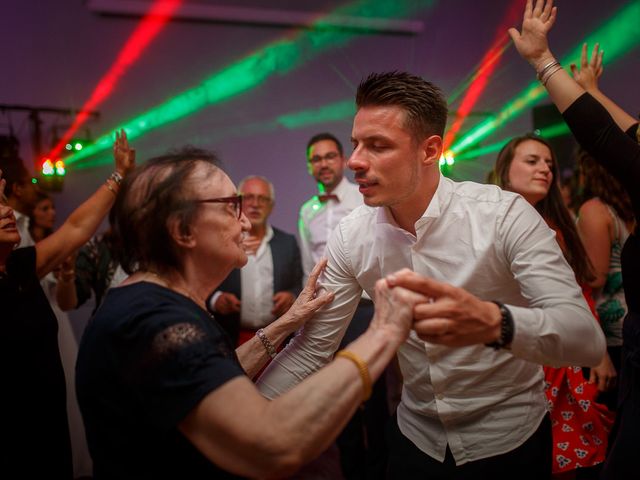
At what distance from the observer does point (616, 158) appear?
140 centimetres

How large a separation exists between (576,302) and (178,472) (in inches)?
36.2

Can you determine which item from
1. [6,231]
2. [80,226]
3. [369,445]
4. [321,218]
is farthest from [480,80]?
[6,231]

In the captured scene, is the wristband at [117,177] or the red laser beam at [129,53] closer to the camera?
the wristband at [117,177]

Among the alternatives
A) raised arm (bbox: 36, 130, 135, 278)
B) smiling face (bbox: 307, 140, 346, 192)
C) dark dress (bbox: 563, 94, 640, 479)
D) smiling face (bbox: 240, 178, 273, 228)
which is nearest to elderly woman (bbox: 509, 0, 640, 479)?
dark dress (bbox: 563, 94, 640, 479)

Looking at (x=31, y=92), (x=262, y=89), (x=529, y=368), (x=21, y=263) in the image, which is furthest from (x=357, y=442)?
(x=31, y=92)

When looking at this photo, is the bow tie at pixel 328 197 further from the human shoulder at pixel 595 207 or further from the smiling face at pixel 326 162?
the human shoulder at pixel 595 207

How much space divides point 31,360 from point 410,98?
1586 millimetres

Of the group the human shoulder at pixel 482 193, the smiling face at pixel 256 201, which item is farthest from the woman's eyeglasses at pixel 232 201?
the smiling face at pixel 256 201

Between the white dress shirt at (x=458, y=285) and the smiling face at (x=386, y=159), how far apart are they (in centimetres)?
11

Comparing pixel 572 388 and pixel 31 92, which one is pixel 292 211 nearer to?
pixel 31 92

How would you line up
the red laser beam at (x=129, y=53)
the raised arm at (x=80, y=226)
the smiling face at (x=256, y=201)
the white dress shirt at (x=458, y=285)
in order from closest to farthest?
the white dress shirt at (x=458, y=285) < the raised arm at (x=80, y=226) < the smiling face at (x=256, y=201) < the red laser beam at (x=129, y=53)

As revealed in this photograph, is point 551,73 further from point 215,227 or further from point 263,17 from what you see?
point 263,17

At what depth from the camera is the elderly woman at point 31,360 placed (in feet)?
5.55

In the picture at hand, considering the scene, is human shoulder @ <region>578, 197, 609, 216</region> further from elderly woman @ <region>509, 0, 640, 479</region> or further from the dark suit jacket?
the dark suit jacket
